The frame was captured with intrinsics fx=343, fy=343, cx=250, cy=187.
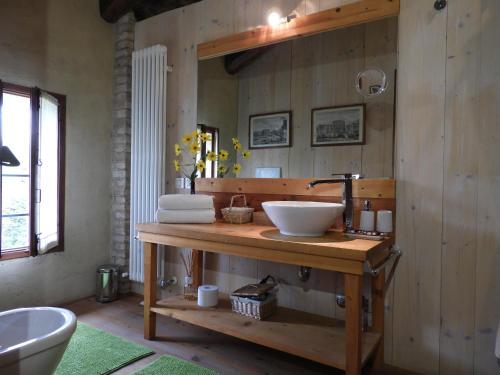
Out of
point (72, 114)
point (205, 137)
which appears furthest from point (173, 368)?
point (72, 114)

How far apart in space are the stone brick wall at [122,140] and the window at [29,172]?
507mm

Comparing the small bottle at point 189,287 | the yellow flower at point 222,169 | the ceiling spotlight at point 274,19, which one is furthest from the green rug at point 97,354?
the ceiling spotlight at point 274,19

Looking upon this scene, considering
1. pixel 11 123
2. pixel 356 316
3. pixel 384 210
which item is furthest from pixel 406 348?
pixel 11 123

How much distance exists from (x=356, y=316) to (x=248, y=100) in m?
1.60

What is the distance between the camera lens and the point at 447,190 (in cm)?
181

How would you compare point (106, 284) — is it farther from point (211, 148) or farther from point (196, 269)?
point (211, 148)

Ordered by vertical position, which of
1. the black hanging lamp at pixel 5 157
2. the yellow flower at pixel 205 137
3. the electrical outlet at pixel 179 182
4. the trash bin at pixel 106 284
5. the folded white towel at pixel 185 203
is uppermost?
the yellow flower at pixel 205 137

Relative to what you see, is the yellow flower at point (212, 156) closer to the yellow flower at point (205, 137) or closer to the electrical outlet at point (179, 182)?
the yellow flower at point (205, 137)

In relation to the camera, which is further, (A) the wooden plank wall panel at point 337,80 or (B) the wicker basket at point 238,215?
(B) the wicker basket at point 238,215

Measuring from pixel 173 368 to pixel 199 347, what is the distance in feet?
1.00

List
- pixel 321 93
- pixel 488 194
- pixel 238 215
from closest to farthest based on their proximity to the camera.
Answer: pixel 488 194 → pixel 321 93 → pixel 238 215

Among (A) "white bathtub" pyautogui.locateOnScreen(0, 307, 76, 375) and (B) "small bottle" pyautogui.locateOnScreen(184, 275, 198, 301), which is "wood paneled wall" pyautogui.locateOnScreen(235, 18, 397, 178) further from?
(A) "white bathtub" pyautogui.locateOnScreen(0, 307, 76, 375)

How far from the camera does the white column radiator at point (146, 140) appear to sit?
2.85 meters

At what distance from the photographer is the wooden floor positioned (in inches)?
77.4
